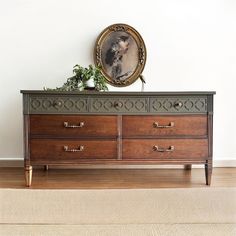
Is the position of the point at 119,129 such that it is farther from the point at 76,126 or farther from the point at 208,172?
the point at 208,172

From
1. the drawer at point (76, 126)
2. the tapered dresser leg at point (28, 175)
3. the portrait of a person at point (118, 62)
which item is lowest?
the tapered dresser leg at point (28, 175)

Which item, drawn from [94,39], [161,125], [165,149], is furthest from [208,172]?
[94,39]

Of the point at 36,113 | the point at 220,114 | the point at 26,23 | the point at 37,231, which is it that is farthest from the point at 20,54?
the point at 37,231

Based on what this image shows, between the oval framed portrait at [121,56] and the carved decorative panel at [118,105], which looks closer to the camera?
the carved decorative panel at [118,105]

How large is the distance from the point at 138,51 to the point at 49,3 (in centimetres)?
106

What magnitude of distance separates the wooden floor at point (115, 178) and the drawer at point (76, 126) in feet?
1.50

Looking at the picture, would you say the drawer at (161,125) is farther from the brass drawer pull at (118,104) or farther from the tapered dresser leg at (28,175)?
the tapered dresser leg at (28,175)

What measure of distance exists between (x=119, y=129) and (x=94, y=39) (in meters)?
1.17

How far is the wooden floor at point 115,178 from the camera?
2.87m

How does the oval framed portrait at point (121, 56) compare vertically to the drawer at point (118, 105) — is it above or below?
above

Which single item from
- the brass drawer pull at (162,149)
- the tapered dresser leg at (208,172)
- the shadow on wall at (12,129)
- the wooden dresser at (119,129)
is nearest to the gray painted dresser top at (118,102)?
the wooden dresser at (119,129)

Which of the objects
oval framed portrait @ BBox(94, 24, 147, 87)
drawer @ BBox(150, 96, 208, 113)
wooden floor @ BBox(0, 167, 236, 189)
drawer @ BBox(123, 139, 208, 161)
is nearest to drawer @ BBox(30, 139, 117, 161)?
drawer @ BBox(123, 139, 208, 161)

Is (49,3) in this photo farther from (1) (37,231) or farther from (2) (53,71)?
(1) (37,231)

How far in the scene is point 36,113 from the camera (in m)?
2.80
